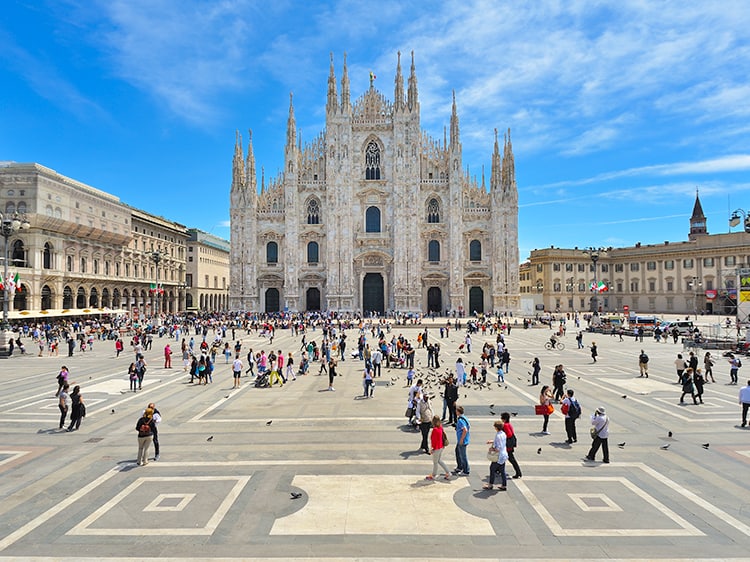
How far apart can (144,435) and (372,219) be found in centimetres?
5415

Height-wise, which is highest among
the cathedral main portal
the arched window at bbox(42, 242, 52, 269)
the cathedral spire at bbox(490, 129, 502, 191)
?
the cathedral spire at bbox(490, 129, 502, 191)

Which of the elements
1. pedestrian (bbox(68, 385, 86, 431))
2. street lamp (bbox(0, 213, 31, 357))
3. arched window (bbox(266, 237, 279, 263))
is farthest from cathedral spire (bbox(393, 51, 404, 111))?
pedestrian (bbox(68, 385, 86, 431))

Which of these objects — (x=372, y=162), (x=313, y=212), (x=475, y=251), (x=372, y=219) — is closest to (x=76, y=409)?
(x=313, y=212)

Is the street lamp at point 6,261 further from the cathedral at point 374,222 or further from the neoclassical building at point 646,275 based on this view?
the neoclassical building at point 646,275

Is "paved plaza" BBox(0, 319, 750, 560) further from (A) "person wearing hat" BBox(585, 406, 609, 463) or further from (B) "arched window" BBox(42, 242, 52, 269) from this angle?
(B) "arched window" BBox(42, 242, 52, 269)

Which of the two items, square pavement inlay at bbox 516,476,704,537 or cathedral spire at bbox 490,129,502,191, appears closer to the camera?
square pavement inlay at bbox 516,476,704,537

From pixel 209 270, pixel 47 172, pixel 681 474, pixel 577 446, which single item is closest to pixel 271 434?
pixel 577 446

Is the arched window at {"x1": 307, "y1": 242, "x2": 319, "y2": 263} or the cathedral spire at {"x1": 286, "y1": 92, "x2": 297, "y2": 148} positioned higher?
the cathedral spire at {"x1": 286, "y1": 92, "x2": 297, "y2": 148}

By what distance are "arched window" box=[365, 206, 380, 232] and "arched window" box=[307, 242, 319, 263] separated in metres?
6.73

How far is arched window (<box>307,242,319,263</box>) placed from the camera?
206ft

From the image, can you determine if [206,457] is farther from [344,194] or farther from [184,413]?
[344,194]

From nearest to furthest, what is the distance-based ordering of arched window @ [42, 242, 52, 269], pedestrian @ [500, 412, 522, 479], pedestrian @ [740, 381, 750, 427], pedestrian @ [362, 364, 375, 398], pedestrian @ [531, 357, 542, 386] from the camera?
pedestrian @ [500, 412, 522, 479] → pedestrian @ [740, 381, 750, 427] → pedestrian @ [362, 364, 375, 398] → pedestrian @ [531, 357, 542, 386] → arched window @ [42, 242, 52, 269]

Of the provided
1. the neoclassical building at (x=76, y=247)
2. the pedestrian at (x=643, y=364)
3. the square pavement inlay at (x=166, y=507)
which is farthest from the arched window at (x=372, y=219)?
the square pavement inlay at (x=166, y=507)

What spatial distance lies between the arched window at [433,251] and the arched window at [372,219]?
22.2 ft
